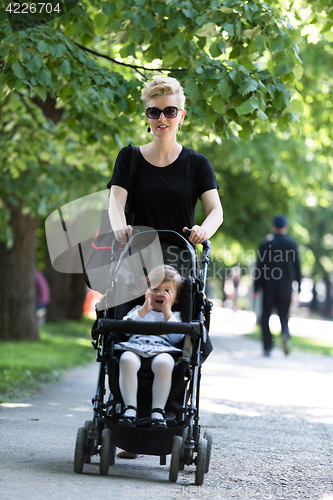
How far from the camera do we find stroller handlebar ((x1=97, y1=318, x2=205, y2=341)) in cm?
386

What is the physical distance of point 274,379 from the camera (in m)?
9.56

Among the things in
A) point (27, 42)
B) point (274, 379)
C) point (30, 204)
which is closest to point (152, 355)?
point (27, 42)

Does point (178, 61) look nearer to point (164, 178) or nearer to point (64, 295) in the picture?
point (164, 178)

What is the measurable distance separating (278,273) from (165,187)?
318 inches

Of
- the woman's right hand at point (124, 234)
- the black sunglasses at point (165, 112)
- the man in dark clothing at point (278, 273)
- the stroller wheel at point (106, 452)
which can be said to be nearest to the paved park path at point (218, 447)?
the stroller wheel at point (106, 452)

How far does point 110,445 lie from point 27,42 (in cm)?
394

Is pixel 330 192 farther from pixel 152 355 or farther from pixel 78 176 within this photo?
pixel 152 355

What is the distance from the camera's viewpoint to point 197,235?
165 inches

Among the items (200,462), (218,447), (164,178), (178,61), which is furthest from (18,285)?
(200,462)

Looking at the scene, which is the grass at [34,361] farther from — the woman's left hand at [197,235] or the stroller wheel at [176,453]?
the woman's left hand at [197,235]

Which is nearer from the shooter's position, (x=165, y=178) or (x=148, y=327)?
(x=148, y=327)

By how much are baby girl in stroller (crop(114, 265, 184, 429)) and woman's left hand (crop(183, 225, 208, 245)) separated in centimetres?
24

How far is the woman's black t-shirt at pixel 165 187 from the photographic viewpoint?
449 cm

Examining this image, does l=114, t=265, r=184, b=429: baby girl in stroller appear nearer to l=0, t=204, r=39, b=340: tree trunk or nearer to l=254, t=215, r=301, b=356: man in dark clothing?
l=254, t=215, r=301, b=356: man in dark clothing
